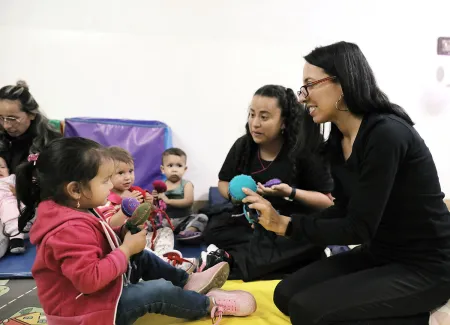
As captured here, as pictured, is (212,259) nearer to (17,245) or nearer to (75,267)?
(75,267)

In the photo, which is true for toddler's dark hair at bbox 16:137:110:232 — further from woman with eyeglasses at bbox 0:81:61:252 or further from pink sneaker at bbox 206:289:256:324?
woman with eyeglasses at bbox 0:81:61:252

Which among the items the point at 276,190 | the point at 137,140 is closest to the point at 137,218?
the point at 276,190

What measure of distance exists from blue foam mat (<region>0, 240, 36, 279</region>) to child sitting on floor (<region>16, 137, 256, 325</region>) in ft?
2.58

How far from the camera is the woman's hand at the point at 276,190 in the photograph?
171 centimetres

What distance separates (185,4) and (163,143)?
116 cm

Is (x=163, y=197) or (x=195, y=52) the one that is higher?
(x=195, y=52)

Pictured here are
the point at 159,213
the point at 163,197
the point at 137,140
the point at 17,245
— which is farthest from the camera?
the point at 137,140

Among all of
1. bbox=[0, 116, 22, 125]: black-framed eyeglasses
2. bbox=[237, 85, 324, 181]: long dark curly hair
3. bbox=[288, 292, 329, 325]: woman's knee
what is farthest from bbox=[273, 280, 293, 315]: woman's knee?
bbox=[0, 116, 22, 125]: black-framed eyeglasses

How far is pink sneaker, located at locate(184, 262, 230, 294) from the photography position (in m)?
1.49

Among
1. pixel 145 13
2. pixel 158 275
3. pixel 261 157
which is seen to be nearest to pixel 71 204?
pixel 158 275

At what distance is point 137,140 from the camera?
2.98 metres

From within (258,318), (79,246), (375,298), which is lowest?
(258,318)

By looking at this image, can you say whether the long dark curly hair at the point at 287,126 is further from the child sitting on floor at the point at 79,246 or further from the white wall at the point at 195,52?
the white wall at the point at 195,52

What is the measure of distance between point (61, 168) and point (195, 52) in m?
2.17
